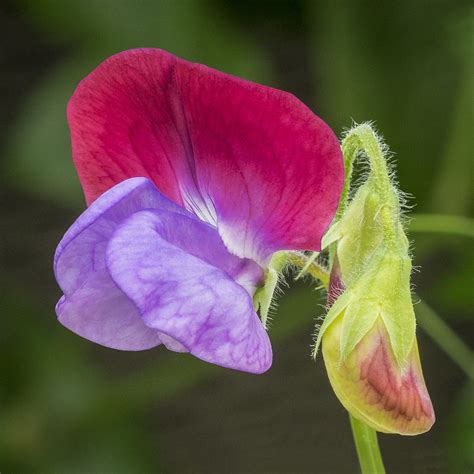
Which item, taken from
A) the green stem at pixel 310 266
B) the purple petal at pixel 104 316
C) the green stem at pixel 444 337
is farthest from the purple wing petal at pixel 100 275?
the green stem at pixel 444 337

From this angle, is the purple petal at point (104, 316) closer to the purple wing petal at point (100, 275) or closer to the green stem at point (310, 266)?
the purple wing petal at point (100, 275)

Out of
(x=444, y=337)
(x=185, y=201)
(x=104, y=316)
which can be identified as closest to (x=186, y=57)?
(x=444, y=337)

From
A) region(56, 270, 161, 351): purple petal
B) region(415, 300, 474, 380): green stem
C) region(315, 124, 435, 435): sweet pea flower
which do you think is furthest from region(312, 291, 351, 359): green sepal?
region(415, 300, 474, 380): green stem

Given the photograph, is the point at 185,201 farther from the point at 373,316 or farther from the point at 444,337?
the point at 444,337

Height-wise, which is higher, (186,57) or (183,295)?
(183,295)

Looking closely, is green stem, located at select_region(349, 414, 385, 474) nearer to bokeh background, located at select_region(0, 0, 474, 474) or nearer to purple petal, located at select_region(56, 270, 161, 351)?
purple petal, located at select_region(56, 270, 161, 351)
